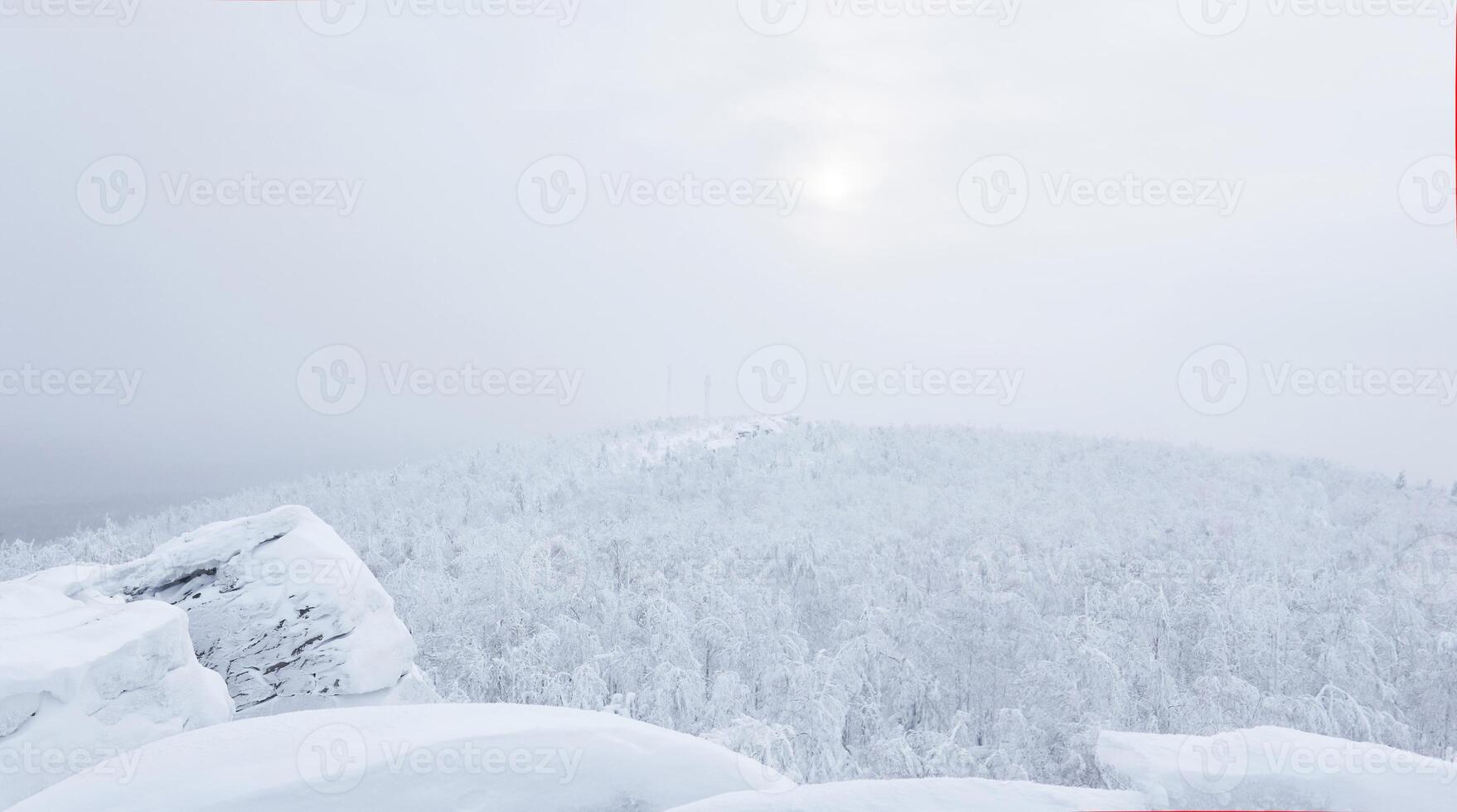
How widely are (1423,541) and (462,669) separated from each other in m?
15.4

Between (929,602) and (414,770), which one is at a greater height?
(414,770)

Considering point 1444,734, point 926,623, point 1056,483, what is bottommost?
point 1444,734

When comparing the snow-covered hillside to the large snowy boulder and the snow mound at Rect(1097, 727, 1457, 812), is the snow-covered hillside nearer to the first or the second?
the snow mound at Rect(1097, 727, 1457, 812)

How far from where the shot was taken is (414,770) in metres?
4.16

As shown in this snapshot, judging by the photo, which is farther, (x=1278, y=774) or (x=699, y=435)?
(x=699, y=435)

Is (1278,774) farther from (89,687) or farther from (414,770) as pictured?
(89,687)

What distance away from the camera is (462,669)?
8188 mm

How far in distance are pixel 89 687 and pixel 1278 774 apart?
7.91 m

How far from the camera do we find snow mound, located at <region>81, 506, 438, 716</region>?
6844mm

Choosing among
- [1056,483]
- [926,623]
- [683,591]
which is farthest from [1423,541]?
[683,591]

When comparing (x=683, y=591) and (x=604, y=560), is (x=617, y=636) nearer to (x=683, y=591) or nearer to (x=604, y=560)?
(x=683, y=591)

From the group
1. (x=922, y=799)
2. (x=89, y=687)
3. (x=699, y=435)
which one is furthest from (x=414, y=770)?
(x=699, y=435)

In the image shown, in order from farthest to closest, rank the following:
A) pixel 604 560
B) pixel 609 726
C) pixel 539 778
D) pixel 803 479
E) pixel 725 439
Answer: pixel 725 439 → pixel 803 479 → pixel 604 560 → pixel 609 726 → pixel 539 778

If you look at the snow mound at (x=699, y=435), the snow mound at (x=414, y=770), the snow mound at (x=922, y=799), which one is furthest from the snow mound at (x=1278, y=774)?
the snow mound at (x=699, y=435)
